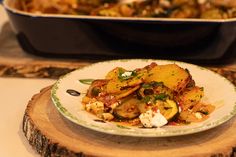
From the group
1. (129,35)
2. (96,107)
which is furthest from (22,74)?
(96,107)

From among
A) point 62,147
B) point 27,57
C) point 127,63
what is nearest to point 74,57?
point 27,57

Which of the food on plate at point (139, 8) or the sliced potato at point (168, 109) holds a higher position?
the sliced potato at point (168, 109)

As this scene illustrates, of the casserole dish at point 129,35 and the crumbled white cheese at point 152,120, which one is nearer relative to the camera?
the crumbled white cheese at point 152,120

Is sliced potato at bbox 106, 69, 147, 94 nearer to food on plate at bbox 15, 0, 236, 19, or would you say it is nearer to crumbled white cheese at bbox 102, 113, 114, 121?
crumbled white cheese at bbox 102, 113, 114, 121

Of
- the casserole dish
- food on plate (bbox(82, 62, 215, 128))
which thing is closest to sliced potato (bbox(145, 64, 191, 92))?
food on plate (bbox(82, 62, 215, 128))

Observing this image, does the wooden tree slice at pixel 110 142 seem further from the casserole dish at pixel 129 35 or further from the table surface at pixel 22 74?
the casserole dish at pixel 129 35

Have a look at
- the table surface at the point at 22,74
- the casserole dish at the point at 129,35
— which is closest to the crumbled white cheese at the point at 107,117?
the table surface at the point at 22,74

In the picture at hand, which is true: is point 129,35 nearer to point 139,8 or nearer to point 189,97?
point 139,8
